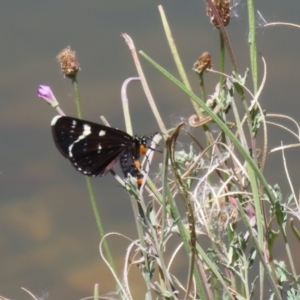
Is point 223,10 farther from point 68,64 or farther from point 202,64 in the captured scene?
point 68,64

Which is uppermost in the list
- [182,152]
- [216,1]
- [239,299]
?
[216,1]

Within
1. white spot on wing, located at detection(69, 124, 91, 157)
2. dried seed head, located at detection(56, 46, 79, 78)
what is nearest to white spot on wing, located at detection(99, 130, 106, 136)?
white spot on wing, located at detection(69, 124, 91, 157)

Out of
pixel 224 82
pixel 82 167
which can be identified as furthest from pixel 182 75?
pixel 82 167

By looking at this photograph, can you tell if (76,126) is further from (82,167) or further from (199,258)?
(199,258)

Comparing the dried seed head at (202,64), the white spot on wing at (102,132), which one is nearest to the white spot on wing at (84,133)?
the white spot on wing at (102,132)

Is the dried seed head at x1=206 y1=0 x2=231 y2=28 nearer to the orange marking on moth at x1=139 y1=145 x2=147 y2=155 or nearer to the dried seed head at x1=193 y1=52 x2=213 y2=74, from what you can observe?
the dried seed head at x1=193 y1=52 x2=213 y2=74

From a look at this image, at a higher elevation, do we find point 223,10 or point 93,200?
point 223,10

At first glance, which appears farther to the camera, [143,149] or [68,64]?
[68,64]

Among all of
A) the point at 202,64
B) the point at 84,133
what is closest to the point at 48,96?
the point at 84,133
